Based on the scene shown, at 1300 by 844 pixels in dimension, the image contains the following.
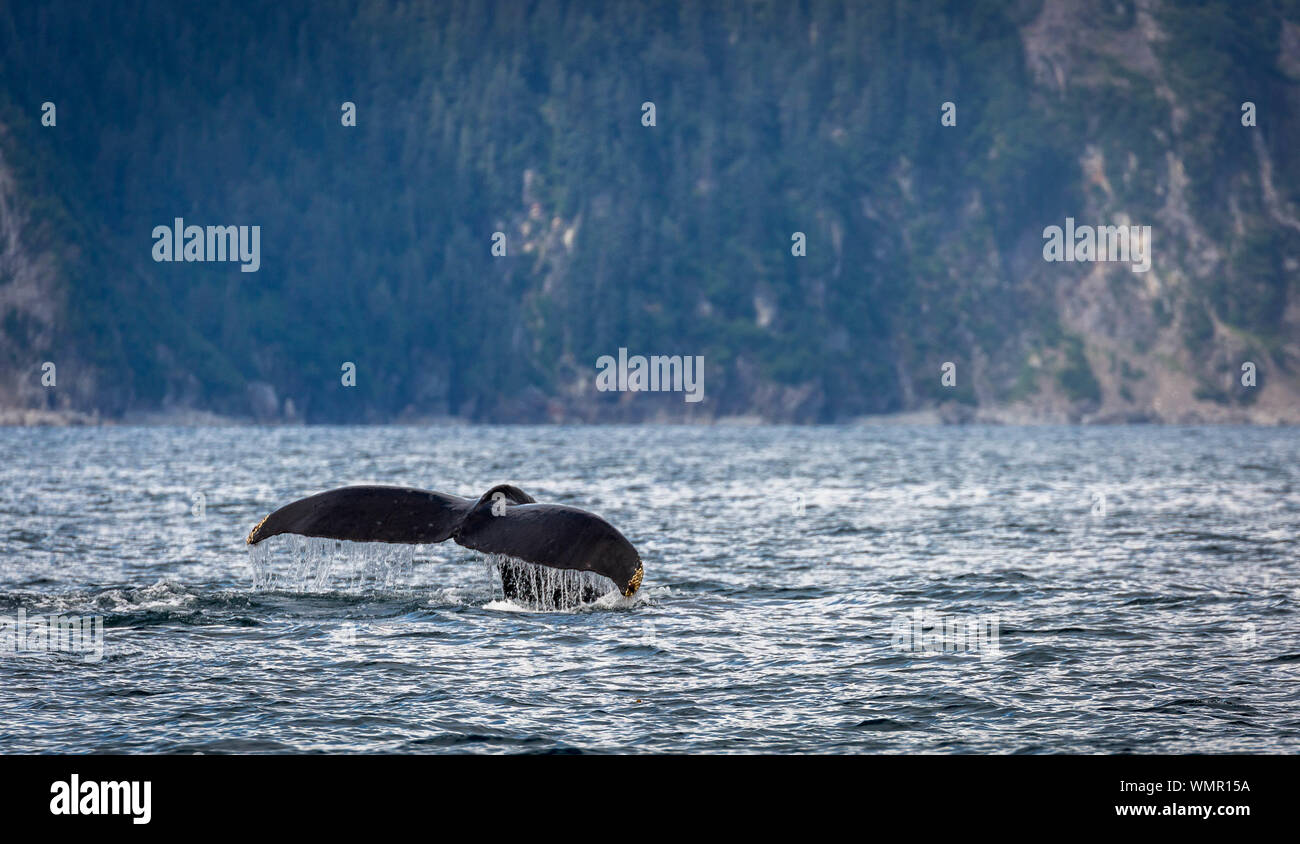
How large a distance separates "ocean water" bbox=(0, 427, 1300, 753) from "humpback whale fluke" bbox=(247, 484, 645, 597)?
1.58 feet

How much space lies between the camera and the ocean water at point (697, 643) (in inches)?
508

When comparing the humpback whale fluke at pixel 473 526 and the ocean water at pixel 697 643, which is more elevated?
the humpback whale fluke at pixel 473 526

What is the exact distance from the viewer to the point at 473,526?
1365 cm

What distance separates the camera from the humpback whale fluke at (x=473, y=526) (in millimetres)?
12969

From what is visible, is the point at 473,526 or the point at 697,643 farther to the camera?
the point at 697,643

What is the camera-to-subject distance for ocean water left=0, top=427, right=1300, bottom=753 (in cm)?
1289

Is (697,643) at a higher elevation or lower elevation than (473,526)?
lower

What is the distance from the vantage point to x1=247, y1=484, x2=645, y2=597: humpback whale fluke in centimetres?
1297

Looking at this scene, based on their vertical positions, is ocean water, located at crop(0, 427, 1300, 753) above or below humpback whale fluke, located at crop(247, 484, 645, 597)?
below

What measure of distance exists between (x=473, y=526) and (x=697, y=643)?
491cm

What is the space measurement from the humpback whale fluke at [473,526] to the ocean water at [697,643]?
481mm
